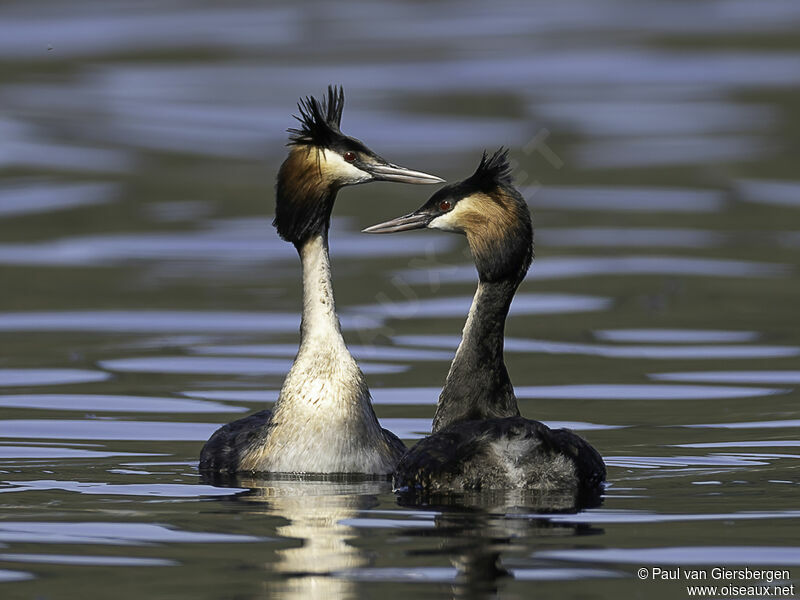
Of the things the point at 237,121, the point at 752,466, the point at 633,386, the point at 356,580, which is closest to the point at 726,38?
the point at 237,121

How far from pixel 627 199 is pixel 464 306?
267 inches

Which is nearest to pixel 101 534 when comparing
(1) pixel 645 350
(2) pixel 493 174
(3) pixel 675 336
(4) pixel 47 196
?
(2) pixel 493 174

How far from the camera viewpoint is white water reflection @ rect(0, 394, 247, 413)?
1357 cm

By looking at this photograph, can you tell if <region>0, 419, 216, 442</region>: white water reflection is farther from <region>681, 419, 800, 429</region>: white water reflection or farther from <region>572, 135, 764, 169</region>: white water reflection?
<region>572, 135, 764, 169</region>: white water reflection

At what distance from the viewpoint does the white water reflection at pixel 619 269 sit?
1955 cm

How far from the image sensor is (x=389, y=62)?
3534cm

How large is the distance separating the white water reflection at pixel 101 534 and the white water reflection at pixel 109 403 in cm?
450

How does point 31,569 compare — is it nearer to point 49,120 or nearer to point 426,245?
point 426,245

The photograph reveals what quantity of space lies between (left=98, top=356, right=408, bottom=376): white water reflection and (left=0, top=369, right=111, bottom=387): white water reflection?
0.31 metres

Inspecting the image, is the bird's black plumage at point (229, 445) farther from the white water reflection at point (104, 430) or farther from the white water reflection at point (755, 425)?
the white water reflection at point (755, 425)

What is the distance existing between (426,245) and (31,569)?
46.9 ft

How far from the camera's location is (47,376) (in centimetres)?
1493

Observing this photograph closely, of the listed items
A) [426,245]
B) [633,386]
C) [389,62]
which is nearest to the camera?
[633,386]

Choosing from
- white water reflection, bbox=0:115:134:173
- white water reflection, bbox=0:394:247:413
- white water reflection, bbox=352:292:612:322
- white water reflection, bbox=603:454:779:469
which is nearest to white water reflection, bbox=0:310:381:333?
white water reflection, bbox=352:292:612:322
